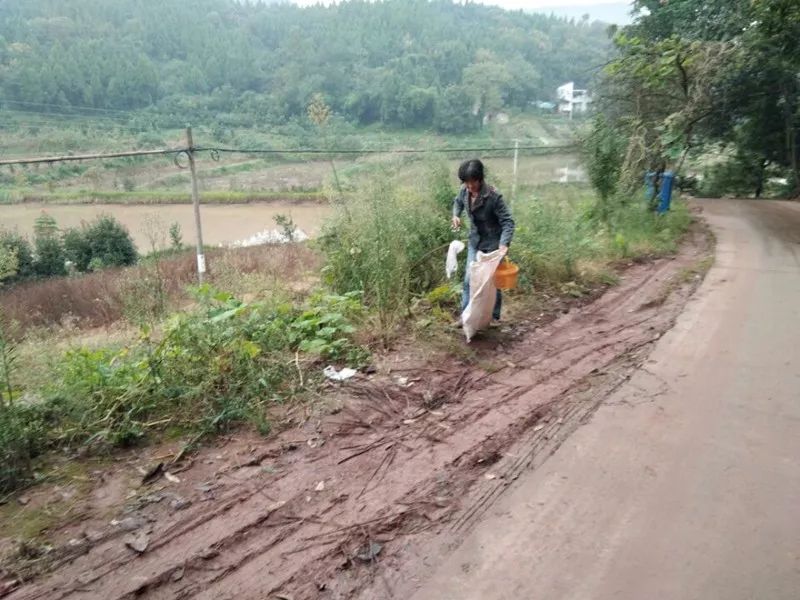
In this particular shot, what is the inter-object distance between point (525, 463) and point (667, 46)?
11.6 m

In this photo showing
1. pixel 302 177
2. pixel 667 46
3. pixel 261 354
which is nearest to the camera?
pixel 261 354

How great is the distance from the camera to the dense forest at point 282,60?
27.7 metres

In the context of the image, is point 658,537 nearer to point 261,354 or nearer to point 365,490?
point 365,490

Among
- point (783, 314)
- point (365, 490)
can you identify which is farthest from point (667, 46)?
point (365, 490)

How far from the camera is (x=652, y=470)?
335 cm

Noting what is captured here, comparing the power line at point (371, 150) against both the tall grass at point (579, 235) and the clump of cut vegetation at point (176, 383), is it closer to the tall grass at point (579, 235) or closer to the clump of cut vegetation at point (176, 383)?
the tall grass at point (579, 235)

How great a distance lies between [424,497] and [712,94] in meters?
15.9

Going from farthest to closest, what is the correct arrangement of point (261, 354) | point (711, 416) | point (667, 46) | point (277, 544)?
1. point (667, 46)
2. point (261, 354)
3. point (711, 416)
4. point (277, 544)

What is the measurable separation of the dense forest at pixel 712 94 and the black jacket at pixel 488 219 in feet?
18.9

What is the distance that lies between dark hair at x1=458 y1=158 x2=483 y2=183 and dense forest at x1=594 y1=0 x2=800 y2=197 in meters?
6.01

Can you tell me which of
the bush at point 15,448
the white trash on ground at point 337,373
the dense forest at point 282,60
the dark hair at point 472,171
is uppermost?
the dense forest at point 282,60

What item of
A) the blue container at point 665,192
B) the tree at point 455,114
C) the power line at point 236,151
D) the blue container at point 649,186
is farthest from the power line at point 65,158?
the tree at point 455,114

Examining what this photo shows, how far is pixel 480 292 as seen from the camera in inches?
196

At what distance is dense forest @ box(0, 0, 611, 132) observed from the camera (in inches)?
1091
